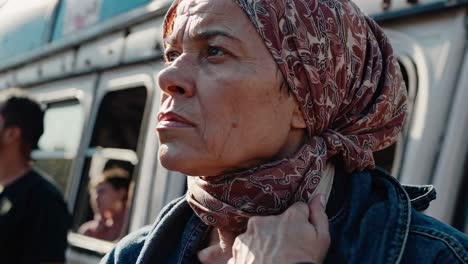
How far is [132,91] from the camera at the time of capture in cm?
472

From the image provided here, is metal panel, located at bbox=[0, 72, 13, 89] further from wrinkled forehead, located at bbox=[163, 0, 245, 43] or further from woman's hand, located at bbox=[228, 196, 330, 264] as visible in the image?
woman's hand, located at bbox=[228, 196, 330, 264]

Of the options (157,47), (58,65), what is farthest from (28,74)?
(157,47)

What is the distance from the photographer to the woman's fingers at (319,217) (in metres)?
1.51

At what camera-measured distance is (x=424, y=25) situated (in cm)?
277

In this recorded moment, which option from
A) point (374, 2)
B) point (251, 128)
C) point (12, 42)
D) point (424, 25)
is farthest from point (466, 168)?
point (12, 42)

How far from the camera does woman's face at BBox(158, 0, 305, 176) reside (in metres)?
1.62

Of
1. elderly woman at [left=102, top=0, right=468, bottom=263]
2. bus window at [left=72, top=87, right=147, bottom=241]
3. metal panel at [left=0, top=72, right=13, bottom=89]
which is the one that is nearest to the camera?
elderly woman at [left=102, top=0, right=468, bottom=263]

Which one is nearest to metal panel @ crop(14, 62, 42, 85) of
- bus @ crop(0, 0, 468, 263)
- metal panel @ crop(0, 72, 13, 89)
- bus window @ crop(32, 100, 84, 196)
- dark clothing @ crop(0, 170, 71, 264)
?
bus @ crop(0, 0, 468, 263)

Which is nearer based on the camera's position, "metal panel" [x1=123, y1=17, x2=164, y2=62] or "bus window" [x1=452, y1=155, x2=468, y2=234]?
"bus window" [x1=452, y1=155, x2=468, y2=234]

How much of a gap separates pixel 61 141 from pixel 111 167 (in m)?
0.80

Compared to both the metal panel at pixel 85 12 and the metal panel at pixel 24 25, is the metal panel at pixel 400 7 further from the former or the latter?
the metal panel at pixel 24 25

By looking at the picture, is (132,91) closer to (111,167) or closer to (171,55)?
(111,167)

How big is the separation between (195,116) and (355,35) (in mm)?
409

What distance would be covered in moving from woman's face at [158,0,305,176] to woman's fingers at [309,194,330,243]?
0.15 metres
